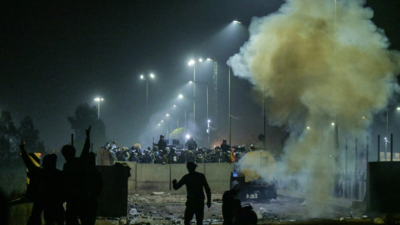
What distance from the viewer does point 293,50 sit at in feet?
54.0

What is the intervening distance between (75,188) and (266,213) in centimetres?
883

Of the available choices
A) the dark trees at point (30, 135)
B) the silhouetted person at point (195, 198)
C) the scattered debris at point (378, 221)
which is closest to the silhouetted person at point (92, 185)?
the silhouetted person at point (195, 198)

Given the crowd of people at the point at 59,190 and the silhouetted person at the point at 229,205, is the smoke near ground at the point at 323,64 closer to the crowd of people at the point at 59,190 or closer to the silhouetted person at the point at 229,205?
the silhouetted person at the point at 229,205

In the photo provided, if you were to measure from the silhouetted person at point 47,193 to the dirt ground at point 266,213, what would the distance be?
5.17 meters

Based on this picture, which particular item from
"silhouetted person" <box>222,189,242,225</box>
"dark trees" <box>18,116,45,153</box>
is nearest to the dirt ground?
"silhouetted person" <box>222,189,242,225</box>

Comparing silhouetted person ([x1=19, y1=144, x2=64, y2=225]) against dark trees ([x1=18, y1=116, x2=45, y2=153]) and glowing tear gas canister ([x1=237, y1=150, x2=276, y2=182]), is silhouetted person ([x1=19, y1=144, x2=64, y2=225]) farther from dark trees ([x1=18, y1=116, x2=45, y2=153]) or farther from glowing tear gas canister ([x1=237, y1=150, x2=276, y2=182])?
dark trees ([x1=18, y1=116, x2=45, y2=153])

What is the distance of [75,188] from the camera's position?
6512 millimetres

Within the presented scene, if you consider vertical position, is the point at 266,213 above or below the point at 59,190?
below

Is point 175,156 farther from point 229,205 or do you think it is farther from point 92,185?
point 229,205

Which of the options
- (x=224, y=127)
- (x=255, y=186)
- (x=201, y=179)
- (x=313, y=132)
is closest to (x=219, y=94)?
(x=224, y=127)

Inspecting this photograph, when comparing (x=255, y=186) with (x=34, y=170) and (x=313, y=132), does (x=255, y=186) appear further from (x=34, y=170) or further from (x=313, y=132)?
(x=34, y=170)

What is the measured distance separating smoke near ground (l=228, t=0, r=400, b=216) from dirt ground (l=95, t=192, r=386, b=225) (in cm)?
273

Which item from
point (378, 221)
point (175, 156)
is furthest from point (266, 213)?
point (175, 156)

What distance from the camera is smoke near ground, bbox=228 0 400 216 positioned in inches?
611
